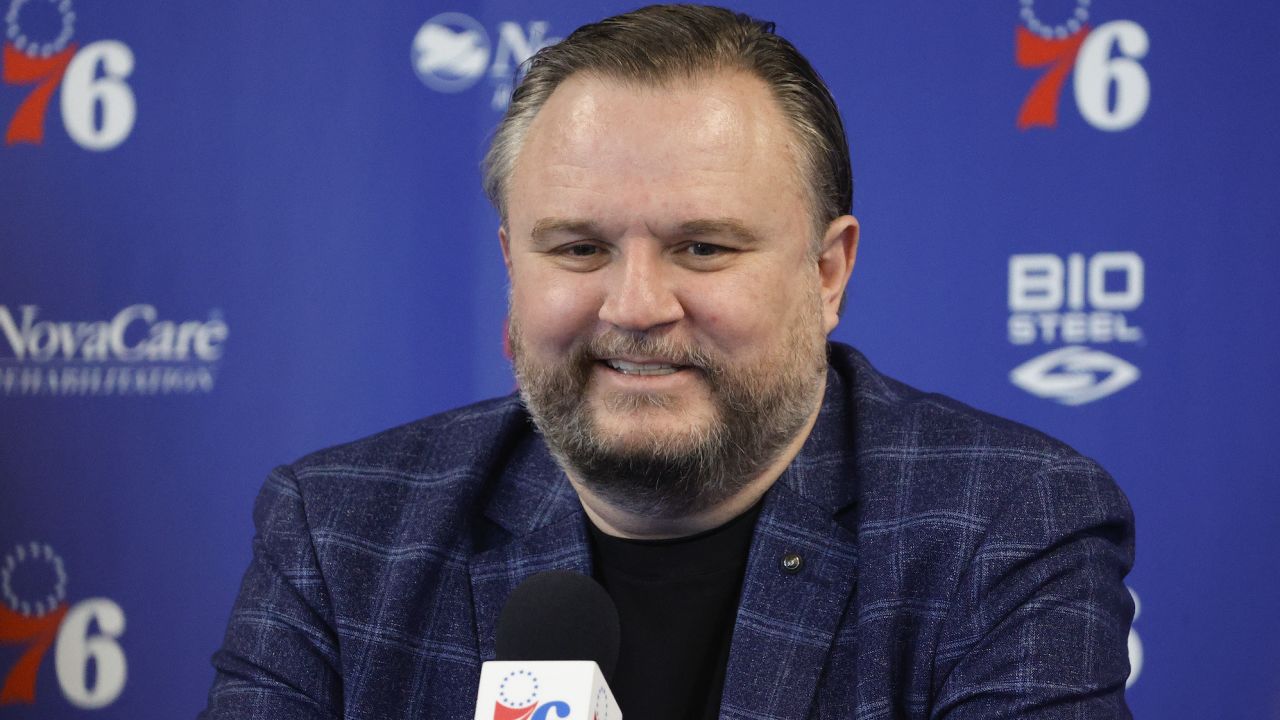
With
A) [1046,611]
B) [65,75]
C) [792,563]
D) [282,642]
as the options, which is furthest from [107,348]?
[1046,611]

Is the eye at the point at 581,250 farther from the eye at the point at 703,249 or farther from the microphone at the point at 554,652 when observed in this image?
the microphone at the point at 554,652

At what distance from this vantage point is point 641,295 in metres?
1.84

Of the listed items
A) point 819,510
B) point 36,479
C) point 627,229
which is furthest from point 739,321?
point 36,479

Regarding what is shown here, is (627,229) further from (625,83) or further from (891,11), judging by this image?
(891,11)

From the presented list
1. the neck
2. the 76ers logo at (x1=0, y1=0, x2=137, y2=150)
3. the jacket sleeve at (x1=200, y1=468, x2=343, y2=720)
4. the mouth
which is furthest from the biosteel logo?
the 76ers logo at (x1=0, y1=0, x2=137, y2=150)

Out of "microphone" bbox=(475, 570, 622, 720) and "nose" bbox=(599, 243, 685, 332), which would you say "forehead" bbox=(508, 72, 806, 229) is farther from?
"microphone" bbox=(475, 570, 622, 720)

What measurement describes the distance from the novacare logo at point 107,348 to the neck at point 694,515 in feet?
4.91

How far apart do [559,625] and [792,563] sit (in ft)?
2.18

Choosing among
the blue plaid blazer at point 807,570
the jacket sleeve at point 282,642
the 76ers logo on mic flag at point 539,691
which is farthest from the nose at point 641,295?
the 76ers logo on mic flag at point 539,691

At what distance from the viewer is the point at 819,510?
6.70 ft

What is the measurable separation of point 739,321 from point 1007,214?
144cm

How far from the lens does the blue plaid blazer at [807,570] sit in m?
1.80

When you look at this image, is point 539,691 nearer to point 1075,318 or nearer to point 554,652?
point 554,652

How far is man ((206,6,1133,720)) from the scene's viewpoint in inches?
72.6
